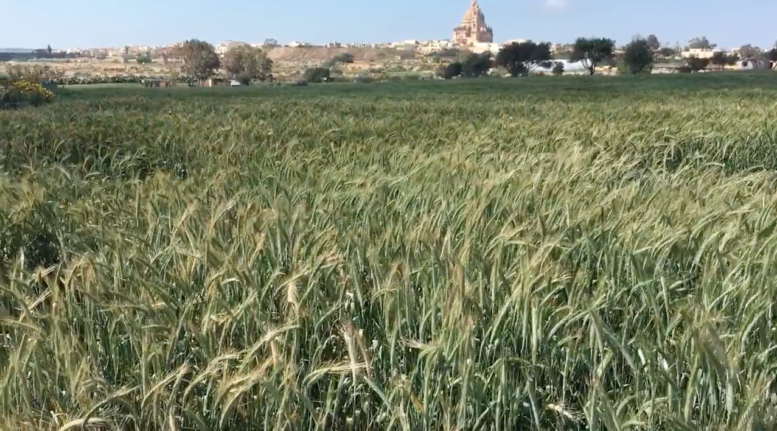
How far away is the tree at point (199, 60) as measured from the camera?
273 feet

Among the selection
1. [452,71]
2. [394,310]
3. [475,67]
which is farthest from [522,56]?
[394,310]

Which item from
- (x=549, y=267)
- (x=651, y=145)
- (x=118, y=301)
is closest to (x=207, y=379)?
(x=118, y=301)

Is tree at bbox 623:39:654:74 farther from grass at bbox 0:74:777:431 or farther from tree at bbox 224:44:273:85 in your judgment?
grass at bbox 0:74:777:431

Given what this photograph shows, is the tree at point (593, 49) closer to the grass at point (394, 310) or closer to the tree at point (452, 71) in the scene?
the tree at point (452, 71)

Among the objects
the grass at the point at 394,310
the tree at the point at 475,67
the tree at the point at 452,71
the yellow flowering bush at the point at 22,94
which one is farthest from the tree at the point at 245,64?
the grass at the point at 394,310

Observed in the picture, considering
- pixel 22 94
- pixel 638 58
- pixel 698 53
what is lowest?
pixel 22 94

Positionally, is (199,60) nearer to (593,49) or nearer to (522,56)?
(522,56)

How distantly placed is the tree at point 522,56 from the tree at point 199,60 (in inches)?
1508

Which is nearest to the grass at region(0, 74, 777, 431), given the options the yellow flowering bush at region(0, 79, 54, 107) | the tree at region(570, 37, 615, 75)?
the yellow flowering bush at region(0, 79, 54, 107)

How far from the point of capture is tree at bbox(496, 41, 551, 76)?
230 feet

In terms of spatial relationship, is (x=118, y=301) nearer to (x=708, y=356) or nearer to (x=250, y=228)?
(x=250, y=228)

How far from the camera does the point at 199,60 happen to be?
3278 inches

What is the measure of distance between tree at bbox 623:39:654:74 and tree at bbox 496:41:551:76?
12176 mm

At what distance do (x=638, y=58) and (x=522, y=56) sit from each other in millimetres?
15579
